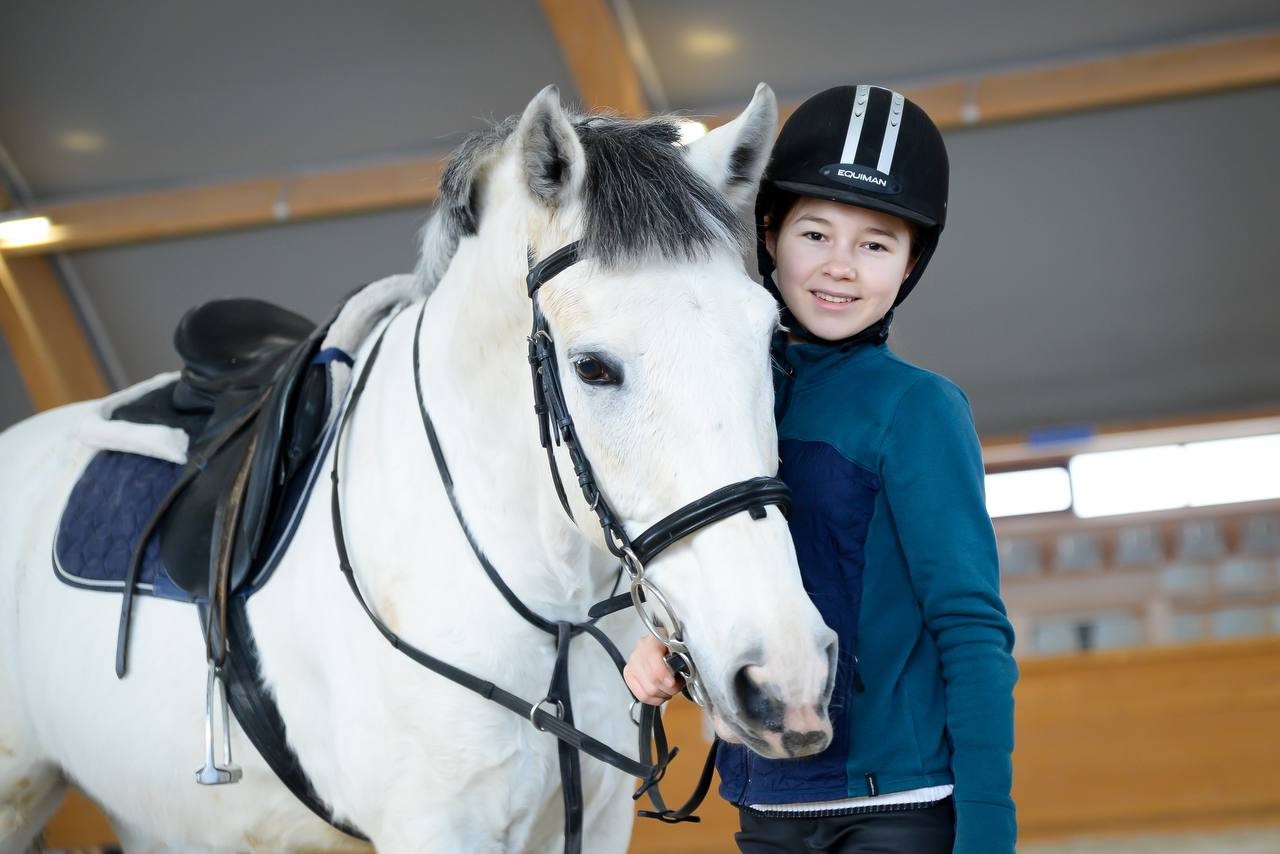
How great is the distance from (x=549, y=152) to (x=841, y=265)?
1.20ft

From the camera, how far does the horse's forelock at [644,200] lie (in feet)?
4.28

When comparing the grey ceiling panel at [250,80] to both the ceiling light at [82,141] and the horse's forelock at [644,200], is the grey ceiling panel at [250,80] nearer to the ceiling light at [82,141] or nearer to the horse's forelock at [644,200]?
the ceiling light at [82,141]

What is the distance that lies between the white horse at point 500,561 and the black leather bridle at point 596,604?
16 millimetres

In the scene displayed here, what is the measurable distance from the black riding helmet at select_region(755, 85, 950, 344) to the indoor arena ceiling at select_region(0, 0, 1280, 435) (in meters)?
4.11

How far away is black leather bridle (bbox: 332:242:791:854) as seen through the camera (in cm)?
119

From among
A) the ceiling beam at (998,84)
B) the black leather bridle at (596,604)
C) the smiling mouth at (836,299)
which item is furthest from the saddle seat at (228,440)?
the ceiling beam at (998,84)

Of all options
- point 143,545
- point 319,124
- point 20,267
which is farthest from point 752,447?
point 20,267

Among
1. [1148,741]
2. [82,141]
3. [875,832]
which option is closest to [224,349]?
[875,832]

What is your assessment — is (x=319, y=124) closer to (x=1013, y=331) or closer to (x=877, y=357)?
(x=1013, y=331)

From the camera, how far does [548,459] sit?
143cm

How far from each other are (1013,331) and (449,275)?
5218 millimetres

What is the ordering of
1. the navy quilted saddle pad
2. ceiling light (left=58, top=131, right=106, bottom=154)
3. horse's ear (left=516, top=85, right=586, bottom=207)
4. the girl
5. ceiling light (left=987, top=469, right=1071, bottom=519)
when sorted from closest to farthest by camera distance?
the girl, horse's ear (left=516, top=85, right=586, bottom=207), the navy quilted saddle pad, ceiling light (left=58, top=131, right=106, bottom=154), ceiling light (left=987, top=469, right=1071, bottom=519)

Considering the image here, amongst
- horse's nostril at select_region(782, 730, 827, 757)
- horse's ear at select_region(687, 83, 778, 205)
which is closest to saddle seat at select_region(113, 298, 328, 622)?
horse's ear at select_region(687, 83, 778, 205)

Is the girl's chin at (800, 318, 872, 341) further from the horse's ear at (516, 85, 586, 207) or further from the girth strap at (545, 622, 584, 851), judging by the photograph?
the girth strap at (545, 622, 584, 851)
